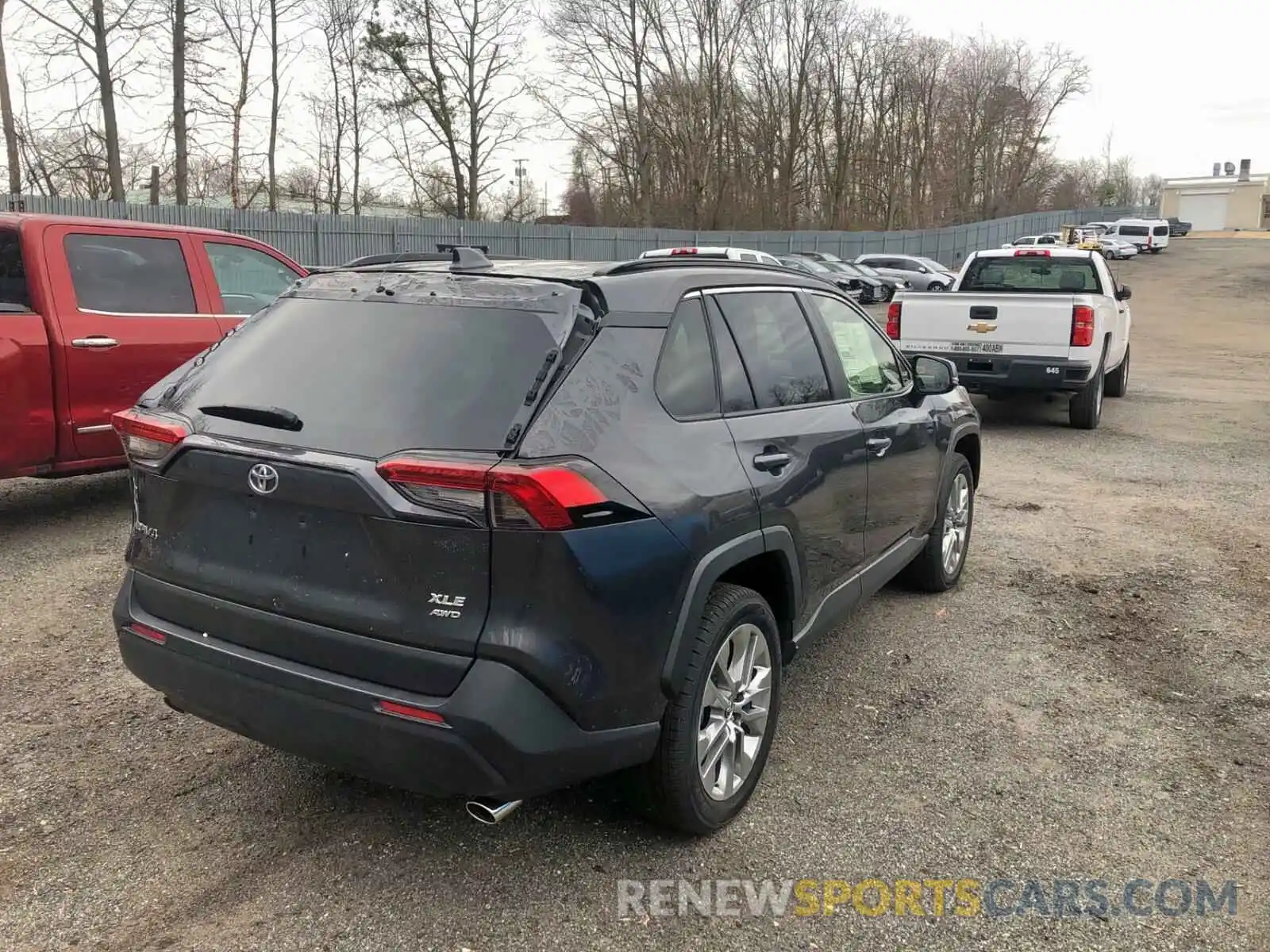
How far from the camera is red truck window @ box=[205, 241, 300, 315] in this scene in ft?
22.4

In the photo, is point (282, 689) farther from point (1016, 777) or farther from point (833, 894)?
point (1016, 777)

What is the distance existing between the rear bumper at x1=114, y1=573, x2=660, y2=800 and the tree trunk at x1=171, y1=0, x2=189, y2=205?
2791cm

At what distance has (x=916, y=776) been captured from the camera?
3.50m

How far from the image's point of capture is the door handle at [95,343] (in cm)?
576

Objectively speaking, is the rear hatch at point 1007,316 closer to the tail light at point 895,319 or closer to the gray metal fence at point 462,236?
the tail light at point 895,319

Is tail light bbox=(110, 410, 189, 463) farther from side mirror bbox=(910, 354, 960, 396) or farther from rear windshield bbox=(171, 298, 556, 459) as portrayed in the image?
side mirror bbox=(910, 354, 960, 396)

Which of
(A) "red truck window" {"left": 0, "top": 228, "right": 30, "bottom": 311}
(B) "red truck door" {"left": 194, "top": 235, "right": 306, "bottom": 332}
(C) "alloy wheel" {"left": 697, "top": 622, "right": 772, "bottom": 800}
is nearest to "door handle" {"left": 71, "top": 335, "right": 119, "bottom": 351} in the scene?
(A) "red truck window" {"left": 0, "top": 228, "right": 30, "bottom": 311}

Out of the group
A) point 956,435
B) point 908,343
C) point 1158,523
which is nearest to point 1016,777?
point 956,435

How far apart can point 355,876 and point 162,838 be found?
66cm

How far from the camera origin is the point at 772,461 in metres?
3.20

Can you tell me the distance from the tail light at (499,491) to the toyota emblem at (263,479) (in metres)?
0.39

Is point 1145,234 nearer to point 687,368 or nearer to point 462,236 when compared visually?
point 462,236

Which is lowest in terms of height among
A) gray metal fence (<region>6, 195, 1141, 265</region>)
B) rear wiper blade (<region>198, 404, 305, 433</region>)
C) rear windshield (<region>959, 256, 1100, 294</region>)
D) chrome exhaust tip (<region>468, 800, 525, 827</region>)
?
chrome exhaust tip (<region>468, 800, 525, 827</region>)

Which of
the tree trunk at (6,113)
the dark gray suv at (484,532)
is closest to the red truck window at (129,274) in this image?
the dark gray suv at (484,532)
